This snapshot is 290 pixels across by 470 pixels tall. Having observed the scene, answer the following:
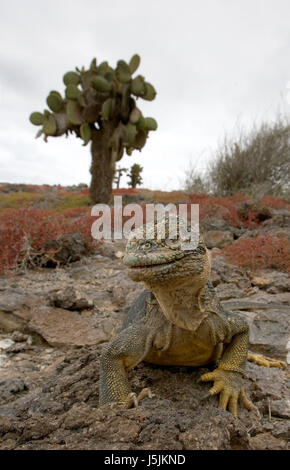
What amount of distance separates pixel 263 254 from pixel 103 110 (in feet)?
30.9

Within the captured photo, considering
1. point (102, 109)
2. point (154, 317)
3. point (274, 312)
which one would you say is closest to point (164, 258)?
point (154, 317)

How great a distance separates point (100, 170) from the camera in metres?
15.6

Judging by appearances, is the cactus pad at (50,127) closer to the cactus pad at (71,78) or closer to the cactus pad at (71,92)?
the cactus pad at (71,92)

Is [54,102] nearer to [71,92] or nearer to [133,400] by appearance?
[71,92]

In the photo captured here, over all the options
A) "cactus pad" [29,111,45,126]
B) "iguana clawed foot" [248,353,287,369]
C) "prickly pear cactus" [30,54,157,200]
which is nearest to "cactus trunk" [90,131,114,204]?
"prickly pear cactus" [30,54,157,200]

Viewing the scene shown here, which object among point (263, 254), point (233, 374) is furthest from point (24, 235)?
point (233, 374)

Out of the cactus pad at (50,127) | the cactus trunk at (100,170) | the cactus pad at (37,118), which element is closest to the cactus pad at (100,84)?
the cactus trunk at (100,170)

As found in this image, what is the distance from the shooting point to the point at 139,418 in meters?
1.83

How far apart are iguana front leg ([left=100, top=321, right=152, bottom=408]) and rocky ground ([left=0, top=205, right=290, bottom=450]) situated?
0.17 meters

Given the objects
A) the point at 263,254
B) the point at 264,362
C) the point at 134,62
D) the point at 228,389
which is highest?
the point at 134,62

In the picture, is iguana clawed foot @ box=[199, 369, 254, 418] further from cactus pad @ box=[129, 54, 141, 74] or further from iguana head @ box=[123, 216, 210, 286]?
cactus pad @ box=[129, 54, 141, 74]

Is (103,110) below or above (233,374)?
above

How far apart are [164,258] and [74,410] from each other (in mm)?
866

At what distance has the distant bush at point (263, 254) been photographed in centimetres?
699
